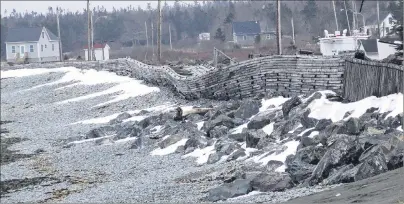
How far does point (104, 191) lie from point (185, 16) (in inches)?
4521

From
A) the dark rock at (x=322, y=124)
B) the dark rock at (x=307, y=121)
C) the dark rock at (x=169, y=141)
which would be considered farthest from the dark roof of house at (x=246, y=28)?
the dark rock at (x=322, y=124)

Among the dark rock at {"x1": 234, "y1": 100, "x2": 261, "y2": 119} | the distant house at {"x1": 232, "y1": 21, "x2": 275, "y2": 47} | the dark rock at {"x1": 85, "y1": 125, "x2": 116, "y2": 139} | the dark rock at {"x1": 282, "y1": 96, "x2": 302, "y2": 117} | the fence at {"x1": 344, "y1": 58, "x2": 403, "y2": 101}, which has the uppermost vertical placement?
the distant house at {"x1": 232, "y1": 21, "x2": 275, "y2": 47}

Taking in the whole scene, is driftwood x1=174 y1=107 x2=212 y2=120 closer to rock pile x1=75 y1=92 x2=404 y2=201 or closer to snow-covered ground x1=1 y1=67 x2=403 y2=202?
rock pile x1=75 y1=92 x2=404 y2=201

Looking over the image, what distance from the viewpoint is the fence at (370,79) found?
20.8 metres

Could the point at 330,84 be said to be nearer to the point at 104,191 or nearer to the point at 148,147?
the point at 148,147

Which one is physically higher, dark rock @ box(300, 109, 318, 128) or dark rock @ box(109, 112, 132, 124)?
dark rock @ box(300, 109, 318, 128)

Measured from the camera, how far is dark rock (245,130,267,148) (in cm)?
2188

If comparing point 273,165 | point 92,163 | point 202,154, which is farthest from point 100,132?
point 273,165

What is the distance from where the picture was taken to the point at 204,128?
2653 centimetres

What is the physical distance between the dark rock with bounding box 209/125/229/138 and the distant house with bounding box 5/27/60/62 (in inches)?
2790

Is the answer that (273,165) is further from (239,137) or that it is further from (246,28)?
(246,28)

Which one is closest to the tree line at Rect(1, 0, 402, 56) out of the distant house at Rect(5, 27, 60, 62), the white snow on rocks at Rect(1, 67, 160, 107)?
the distant house at Rect(5, 27, 60, 62)

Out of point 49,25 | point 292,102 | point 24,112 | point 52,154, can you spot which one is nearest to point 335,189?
point 292,102

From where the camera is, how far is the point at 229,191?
1634cm
